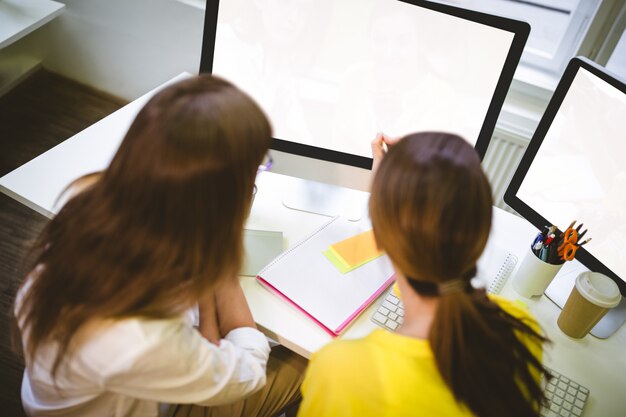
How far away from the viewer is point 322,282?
3.27ft

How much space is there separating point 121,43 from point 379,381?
71.3 inches

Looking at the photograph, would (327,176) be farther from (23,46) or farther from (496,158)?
(23,46)

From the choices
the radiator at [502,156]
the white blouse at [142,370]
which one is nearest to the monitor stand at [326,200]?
the white blouse at [142,370]

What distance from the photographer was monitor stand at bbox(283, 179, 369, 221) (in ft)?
3.91

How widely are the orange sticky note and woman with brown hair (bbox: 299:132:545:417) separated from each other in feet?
1.07

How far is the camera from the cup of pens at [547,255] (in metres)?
1.02

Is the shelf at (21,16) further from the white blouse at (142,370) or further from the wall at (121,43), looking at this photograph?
the white blouse at (142,370)

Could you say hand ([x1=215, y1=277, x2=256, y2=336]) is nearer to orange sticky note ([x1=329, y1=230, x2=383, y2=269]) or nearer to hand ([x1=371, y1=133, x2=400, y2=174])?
orange sticky note ([x1=329, y1=230, x2=383, y2=269])

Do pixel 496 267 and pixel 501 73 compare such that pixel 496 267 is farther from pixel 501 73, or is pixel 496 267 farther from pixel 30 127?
pixel 30 127

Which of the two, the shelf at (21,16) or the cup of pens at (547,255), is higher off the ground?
the cup of pens at (547,255)

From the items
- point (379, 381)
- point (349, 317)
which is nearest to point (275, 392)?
point (349, 317)

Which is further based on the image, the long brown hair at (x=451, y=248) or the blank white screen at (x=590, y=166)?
the blank white screen at (x=590, y=166)

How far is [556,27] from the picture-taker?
197 cm

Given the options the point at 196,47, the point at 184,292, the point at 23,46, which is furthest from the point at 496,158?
the point at 23,46
